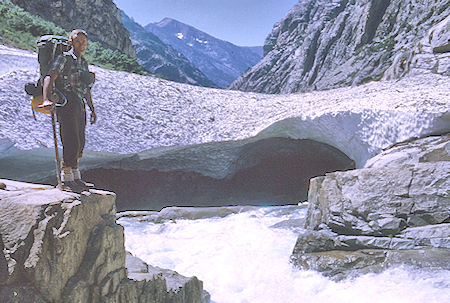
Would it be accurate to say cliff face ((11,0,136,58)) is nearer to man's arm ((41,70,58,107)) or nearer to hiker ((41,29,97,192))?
hiker ((41,29,97,192))

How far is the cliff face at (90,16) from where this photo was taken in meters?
23.5

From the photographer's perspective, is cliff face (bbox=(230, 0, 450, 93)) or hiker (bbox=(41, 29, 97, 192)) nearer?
hiker (bbox=(41, 29, 97, 192))

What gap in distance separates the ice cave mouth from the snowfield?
3.14 feet

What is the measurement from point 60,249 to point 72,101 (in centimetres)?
143

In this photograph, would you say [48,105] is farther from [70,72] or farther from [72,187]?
[72,187]

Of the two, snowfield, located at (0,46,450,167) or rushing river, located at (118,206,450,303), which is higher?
snowfield, located at (0,46,450,167)

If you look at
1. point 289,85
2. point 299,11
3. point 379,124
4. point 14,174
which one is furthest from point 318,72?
point 14,174

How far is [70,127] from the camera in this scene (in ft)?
11.3

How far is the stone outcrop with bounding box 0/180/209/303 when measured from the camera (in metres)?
2.60

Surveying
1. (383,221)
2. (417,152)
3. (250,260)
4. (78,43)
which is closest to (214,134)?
(250,260)

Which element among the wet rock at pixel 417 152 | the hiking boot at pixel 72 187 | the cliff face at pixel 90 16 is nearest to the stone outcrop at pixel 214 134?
the wet rock at pixel 417 152

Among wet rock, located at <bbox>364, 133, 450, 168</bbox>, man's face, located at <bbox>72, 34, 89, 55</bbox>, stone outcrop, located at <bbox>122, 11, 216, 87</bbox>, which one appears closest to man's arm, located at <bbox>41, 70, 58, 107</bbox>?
man's face, located at <bbox>72, 34, 89, 55</bbox>

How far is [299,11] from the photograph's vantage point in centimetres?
5441

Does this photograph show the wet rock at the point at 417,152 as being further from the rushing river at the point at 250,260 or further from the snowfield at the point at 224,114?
the rushing river at the point at 250,260
